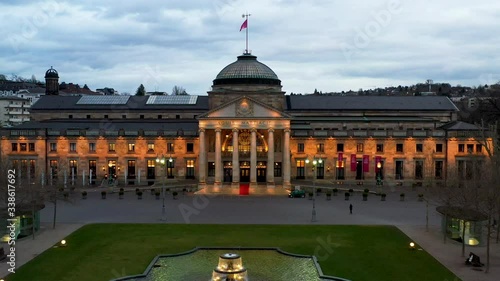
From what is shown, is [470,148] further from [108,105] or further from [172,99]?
[108,105]

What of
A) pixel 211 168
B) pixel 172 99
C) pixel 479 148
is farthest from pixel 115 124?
pixel 479 148

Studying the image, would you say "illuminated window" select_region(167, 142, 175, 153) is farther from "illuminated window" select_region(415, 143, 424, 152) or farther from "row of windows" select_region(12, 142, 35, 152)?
"illuminated window" select_region(415, 143, 424, 152)

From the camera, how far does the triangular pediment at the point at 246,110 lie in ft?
283

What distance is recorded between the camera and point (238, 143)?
3602 inches

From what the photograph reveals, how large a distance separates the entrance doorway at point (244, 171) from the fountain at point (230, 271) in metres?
58.1

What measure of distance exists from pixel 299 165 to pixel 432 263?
54.9 metres

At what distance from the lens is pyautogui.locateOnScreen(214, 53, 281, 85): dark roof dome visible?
97188 mm

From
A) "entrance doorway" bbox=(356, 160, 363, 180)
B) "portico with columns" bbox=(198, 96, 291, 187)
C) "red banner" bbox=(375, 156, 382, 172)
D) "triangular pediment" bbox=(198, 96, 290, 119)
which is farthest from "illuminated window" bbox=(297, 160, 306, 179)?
"red banner" bbox=(375, 156, 382, 172)

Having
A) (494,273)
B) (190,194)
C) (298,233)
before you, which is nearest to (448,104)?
(190,194)

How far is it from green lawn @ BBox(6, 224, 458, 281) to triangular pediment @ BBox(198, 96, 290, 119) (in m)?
33.8

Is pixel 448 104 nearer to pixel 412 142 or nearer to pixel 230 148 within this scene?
pixel 412 142

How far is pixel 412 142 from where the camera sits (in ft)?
310

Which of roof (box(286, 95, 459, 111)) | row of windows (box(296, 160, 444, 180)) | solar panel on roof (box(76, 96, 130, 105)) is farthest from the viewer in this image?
solar panel on roof (box(76, 96, 130, 105))

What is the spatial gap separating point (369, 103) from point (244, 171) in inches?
1259
